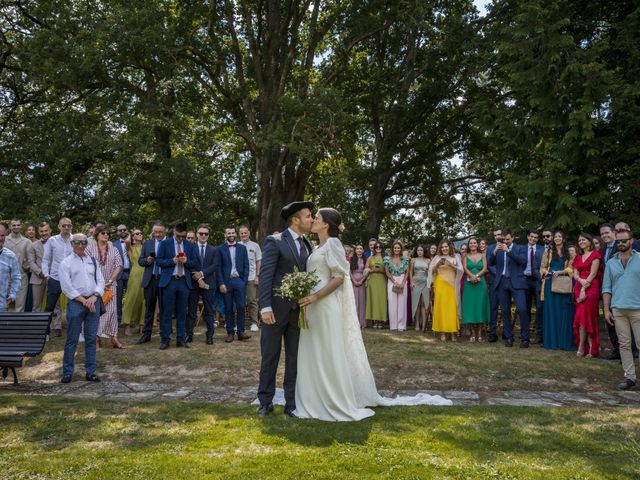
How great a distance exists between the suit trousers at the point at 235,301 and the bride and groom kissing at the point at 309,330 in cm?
507

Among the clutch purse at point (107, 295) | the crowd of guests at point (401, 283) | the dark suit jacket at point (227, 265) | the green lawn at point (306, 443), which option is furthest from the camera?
the dark suit jacket at point (227, 265)

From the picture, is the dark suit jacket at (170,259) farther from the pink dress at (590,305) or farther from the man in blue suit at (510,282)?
the pink dress at (590,305)

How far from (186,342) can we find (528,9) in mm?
10601

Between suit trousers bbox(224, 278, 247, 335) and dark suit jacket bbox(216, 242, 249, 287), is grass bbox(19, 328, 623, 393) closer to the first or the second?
suit trousers bbox(224, 278, 247, 335)

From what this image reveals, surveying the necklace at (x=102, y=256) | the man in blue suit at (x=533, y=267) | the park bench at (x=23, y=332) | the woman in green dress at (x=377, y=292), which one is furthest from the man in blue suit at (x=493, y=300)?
the park bench at (x=23, y=332)

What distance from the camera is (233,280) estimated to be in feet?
36.7

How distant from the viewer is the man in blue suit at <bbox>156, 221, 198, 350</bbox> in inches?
400

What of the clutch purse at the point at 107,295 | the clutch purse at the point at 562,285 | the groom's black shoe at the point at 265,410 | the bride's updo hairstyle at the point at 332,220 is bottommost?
the groom's black shoe at the point at 265,410

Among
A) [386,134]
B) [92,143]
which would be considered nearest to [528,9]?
[386,134]

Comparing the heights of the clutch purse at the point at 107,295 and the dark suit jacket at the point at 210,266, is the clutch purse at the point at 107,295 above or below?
below

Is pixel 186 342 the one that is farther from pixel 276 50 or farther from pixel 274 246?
pixel 276 50

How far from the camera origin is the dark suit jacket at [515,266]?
11.2 meters

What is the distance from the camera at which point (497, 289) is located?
11.7m

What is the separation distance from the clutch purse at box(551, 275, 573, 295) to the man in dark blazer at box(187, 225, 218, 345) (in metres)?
6.40
